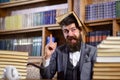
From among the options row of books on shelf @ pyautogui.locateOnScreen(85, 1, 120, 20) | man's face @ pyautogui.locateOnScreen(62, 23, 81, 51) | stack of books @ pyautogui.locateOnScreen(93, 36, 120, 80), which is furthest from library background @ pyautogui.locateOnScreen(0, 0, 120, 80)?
stack of books @ pyautogui.locateOnScreen(93, 36, 120, 80)

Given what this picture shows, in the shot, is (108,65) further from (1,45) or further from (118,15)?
(1,45)

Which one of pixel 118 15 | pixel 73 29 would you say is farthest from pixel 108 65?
pixel 118 15

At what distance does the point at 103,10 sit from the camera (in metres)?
3.07

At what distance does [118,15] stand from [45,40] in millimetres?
1157

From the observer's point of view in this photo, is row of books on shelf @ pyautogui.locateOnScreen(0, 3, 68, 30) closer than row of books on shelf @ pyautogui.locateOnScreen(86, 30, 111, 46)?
No

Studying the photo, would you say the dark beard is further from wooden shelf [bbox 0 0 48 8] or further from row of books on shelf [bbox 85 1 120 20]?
wooden shelf [bbox 0 0 48 8]

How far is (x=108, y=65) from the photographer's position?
715 millimetres

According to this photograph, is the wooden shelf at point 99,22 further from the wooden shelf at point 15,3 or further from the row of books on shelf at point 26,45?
the wooden shelf at point 15,3

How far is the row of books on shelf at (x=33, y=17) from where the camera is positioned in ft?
11.9

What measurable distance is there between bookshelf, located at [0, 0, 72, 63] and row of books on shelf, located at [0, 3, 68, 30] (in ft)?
0.19

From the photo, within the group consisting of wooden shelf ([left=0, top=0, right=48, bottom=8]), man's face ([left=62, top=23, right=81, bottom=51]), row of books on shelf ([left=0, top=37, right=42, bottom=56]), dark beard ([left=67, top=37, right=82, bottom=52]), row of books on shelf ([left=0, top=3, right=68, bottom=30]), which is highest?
wooden shelf ([left=0, top=0, right=48, bottom=8])

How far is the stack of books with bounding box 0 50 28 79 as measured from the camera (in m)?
1.29

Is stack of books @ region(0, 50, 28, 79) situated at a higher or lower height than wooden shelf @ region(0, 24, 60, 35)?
lower

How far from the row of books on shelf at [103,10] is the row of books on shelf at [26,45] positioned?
0.91 meters
